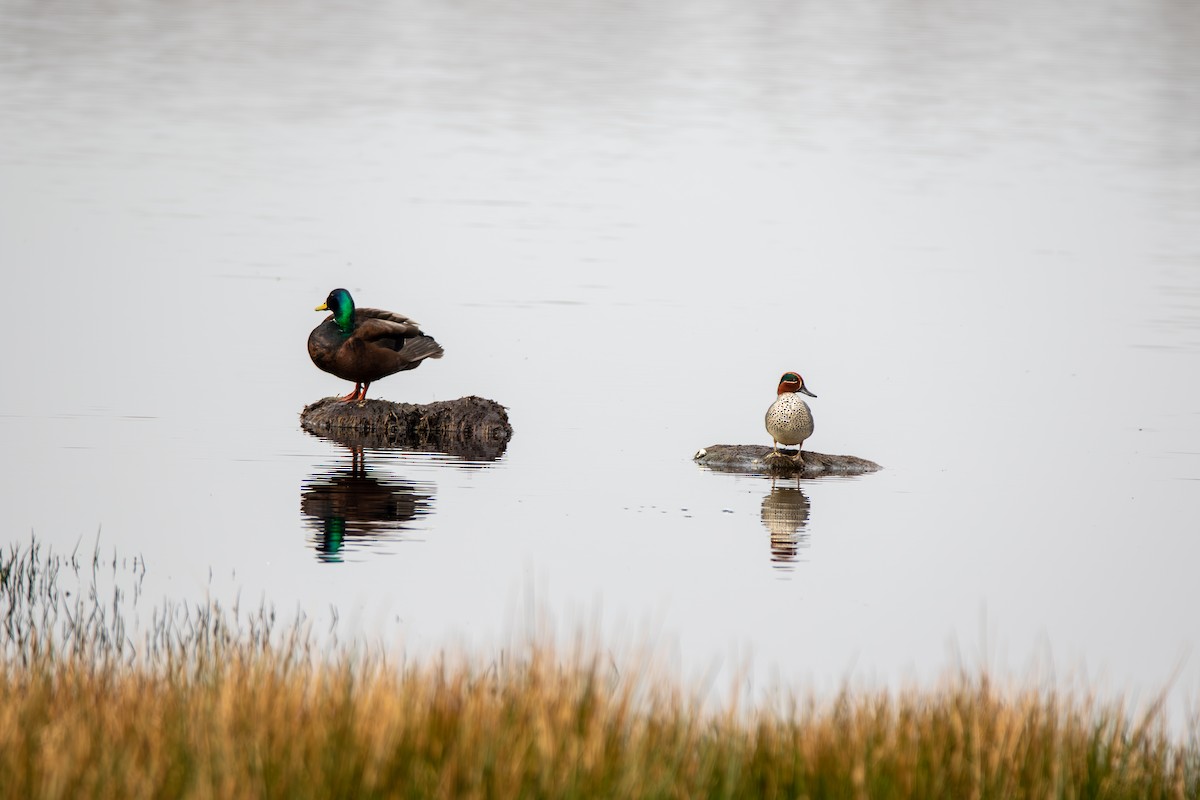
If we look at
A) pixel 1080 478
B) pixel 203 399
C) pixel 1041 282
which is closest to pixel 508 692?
pixel 1080 478

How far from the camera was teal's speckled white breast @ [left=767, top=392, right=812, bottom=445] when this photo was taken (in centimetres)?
1566

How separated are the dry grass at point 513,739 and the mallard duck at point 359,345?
841 centimetres

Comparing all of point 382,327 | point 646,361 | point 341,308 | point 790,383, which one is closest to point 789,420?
point 790,383

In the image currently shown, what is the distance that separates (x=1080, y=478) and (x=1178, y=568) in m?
2.87

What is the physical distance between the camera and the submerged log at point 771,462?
52.6 ft

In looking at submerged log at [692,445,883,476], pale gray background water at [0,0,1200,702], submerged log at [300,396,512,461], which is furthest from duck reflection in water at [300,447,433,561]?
submerged log at [692,445,883,476]

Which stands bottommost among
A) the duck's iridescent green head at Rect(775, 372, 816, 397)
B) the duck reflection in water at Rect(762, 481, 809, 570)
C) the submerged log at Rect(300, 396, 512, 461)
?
the duck reflection in water at Rect(762, 481, 809, 570)

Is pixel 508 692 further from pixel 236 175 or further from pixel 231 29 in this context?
pixel 231 29

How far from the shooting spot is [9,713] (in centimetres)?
782

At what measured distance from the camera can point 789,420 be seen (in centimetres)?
1566

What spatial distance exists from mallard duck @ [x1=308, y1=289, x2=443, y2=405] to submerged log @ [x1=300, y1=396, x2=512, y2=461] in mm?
293

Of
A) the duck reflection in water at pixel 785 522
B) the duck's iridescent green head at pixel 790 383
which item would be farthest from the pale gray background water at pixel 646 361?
the duck's iridescent green head at pixel 790 383

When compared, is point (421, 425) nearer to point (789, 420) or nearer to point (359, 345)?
point (359, 345)

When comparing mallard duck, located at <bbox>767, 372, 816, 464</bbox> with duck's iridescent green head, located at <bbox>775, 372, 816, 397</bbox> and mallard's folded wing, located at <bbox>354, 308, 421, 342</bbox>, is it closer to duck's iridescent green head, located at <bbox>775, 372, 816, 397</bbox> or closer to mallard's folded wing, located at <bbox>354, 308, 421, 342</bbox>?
duck's iridescent green head, located at <bbox>775, 372, 816, 397</bbox>
